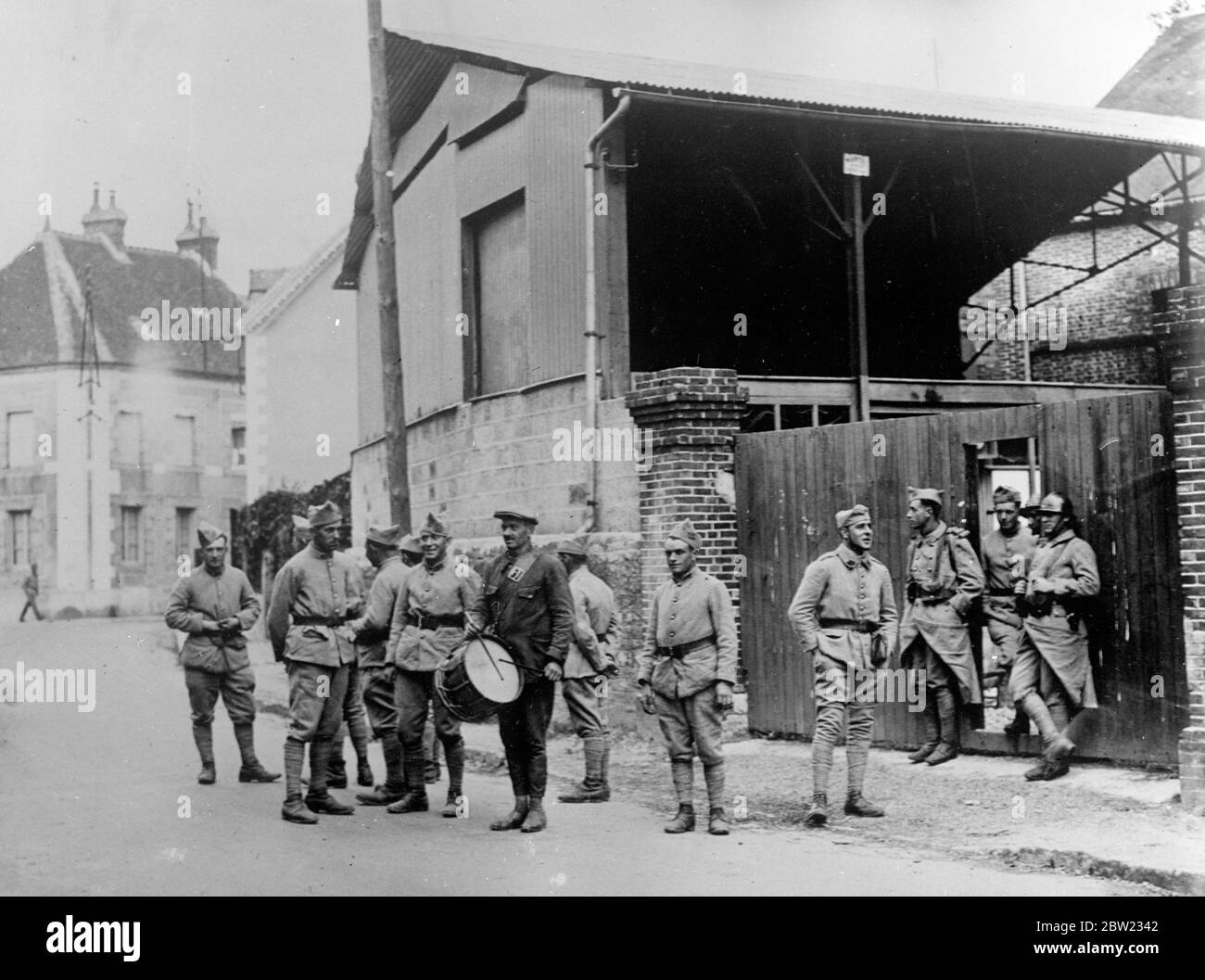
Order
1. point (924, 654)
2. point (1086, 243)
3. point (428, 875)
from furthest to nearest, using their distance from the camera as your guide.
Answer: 1. point (1086, 243)
2. point (924, 654)
3. point (428, 875)

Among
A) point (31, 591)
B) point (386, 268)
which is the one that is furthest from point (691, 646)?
point (31, 591)

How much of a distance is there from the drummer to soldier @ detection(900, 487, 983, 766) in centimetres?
324

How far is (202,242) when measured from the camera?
3369cm

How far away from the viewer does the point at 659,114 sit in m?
13.8

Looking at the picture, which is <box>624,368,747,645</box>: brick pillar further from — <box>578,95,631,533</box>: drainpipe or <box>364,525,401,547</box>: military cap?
<box>364,525,401,547</box>: military cap

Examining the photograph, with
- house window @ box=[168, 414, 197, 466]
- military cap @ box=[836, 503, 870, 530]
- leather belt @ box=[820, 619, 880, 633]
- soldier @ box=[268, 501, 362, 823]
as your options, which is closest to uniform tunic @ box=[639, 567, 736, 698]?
leather belt @ box=[820, 619, 880, 633]

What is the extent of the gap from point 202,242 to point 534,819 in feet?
92.4

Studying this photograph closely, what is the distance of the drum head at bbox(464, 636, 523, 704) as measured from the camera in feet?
27.4

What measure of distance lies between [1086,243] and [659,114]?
455 inches

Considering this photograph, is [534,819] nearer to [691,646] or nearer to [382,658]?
[691,646]

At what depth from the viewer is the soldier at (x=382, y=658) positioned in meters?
9.57

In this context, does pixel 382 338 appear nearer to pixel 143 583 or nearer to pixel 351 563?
pixel 351 563

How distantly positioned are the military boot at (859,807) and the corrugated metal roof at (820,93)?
7263mm
